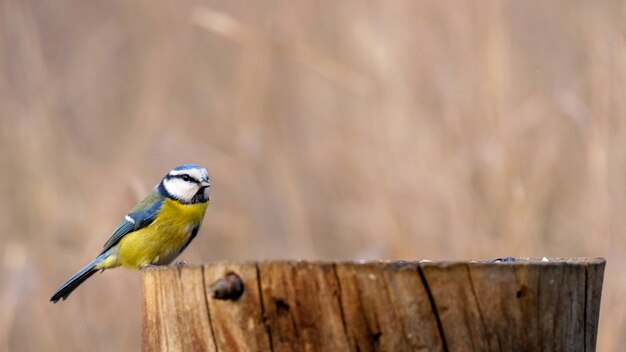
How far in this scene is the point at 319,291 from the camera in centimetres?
155

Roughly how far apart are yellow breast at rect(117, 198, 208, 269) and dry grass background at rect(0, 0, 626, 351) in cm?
33

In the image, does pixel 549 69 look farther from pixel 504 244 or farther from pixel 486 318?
pixel 486 318

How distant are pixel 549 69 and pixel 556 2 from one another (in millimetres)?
711

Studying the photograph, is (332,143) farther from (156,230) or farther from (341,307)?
(341,307)

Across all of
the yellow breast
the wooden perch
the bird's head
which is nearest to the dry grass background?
the bird's head

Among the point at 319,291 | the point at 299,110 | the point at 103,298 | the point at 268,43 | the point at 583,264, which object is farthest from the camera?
the point at 299,110

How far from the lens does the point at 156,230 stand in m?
3.25

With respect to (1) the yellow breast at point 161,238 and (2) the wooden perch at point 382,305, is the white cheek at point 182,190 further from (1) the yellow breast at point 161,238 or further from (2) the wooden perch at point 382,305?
(2) the wooden perch at point 382,305

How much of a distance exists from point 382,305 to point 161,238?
6.00 feet

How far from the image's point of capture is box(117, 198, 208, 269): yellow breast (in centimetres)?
324

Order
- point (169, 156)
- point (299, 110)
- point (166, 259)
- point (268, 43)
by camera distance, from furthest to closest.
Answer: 1. point (299, 110)
2. point (169, 156)
3. point (268, 43)
4. point (166, 259)

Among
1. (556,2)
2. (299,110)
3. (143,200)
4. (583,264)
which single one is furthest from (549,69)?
(583,264)

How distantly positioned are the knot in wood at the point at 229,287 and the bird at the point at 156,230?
5.51ft

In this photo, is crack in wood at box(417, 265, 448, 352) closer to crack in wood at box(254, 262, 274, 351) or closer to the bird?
crack in wood at box(254, 262, 274, 351)
